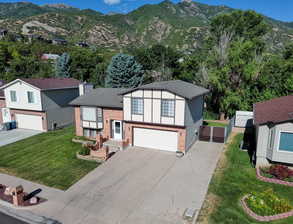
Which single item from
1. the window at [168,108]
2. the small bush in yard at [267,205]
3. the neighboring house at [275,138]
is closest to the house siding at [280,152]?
the neighboring house at [275,138]

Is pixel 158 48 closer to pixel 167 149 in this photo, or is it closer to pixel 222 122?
pixel 222 122

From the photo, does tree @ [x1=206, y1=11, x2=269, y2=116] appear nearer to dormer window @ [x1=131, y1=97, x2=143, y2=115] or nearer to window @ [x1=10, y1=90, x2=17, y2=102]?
dormer window @ [x1=131, y1=97, x2=143, y2=115]

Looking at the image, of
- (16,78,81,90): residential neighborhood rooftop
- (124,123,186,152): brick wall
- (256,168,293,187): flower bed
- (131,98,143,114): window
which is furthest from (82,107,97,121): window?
(256,168,293,187): flower bed

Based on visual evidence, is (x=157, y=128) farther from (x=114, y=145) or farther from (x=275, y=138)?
(x=275, y=138)

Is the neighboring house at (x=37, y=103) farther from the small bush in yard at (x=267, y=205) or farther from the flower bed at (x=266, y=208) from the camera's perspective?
the small bush in yard at (x=267, y=205)

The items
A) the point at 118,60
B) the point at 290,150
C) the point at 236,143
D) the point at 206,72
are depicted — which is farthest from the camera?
the point at 118,60

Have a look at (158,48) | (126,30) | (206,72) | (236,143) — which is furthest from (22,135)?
(126,30)
